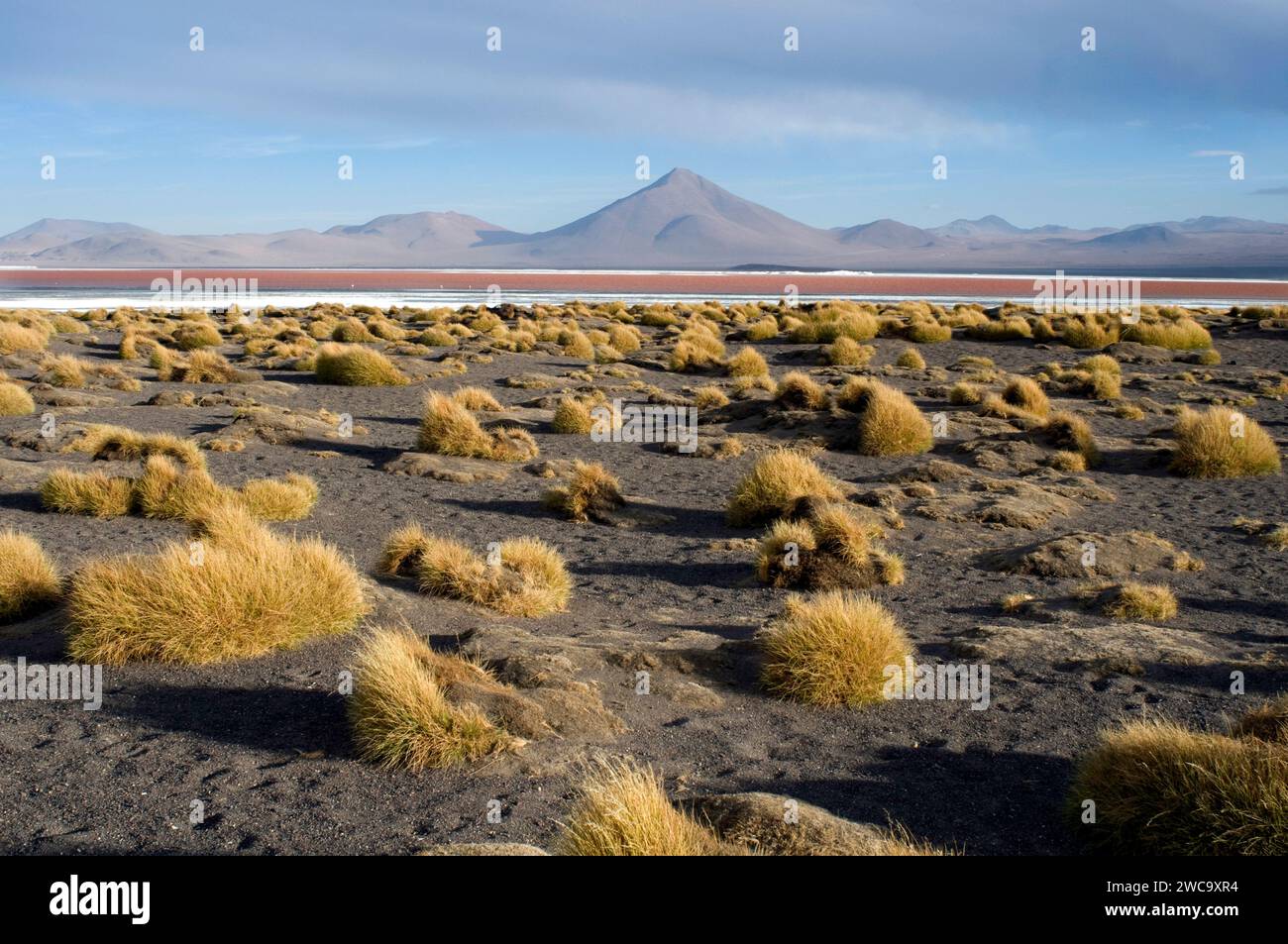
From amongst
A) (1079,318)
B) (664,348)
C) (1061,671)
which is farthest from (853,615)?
(1079,318)

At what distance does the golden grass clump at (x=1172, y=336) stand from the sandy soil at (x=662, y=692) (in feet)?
54.1

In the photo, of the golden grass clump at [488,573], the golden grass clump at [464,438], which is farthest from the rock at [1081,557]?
the golden grass clump at [464,438]

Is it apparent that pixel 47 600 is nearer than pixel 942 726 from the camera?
No

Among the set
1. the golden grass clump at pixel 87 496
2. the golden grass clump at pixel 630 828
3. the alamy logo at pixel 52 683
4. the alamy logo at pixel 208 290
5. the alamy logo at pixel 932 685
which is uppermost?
the alamy logo at pixel 208 290

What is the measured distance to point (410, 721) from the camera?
521 cm

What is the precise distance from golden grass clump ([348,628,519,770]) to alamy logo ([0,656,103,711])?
5.67ft

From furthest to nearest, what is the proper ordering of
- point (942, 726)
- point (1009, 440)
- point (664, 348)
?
point (664, 348), point (1009, 440), point (942, 726)

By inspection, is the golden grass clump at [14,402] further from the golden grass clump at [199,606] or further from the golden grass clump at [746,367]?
the golden grass clump at [746,367]

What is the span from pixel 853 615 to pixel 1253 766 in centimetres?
264

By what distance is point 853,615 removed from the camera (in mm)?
6598

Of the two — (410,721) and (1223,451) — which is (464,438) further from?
(1223,451)

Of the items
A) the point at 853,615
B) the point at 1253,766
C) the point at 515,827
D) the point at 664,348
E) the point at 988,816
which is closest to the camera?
the point at 1253,766

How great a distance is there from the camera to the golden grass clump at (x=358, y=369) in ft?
74.9
